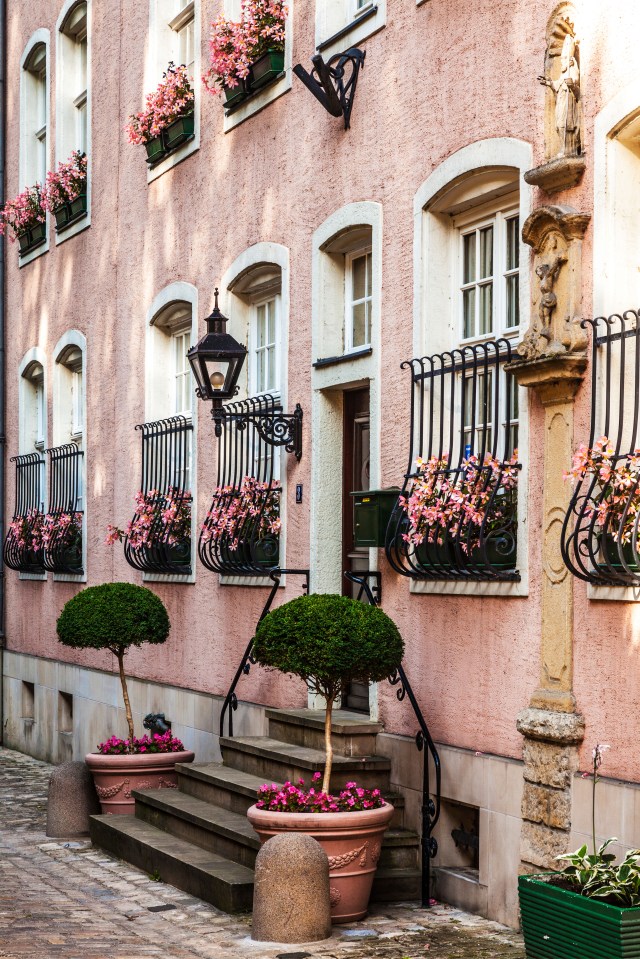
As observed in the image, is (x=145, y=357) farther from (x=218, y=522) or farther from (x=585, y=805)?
(x=585, y=805)

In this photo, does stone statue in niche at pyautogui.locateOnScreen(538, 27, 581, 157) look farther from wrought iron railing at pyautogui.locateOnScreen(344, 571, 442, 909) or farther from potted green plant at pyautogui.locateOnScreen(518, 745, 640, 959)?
potted green plant at pyautogui.locateOnScreen(518, 745, 640, 959)

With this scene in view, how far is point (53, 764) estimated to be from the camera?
16.3 metres

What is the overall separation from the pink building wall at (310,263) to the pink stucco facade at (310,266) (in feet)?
0.05

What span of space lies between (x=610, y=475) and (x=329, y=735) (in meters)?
2.38

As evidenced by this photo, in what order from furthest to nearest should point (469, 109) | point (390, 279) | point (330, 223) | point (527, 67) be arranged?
point (330, 223), point (390, 279), point (469, 109), point (527, 67)

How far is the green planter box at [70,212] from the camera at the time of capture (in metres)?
15.9

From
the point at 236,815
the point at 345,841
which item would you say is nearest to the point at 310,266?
the point at 236,815

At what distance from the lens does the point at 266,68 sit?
36.6 ft

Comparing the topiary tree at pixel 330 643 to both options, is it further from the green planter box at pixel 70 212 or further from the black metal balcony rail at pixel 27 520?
the black metal balcony rail at pixel 27 520

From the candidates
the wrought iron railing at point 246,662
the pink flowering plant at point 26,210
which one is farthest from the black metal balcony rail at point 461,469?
the pink flowering plant at point 26,210

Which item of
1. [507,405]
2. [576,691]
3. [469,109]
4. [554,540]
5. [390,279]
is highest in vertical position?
[469,109]

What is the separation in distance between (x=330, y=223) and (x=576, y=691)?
4124 millimetres

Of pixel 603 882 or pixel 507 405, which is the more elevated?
pixel 507 405

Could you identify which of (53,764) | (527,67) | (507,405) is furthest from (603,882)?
(53,764)
